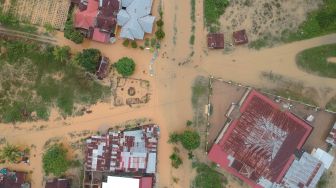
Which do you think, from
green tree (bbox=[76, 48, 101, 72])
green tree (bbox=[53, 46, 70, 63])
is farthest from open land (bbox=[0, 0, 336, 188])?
green tree (bbox=[53, 46, 70, 63])

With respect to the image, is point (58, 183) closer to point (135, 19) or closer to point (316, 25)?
point (135, 19)

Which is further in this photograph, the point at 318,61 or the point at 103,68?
the point at 318,61

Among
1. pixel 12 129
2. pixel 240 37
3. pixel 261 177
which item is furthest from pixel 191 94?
pixel 12 129

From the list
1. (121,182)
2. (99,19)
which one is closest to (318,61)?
(99,19)

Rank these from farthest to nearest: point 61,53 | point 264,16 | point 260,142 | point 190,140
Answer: point 264,16 → point 61,53 → point 260,142 → point 190,140

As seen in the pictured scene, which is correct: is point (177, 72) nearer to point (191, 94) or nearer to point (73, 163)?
point (191, 94)
